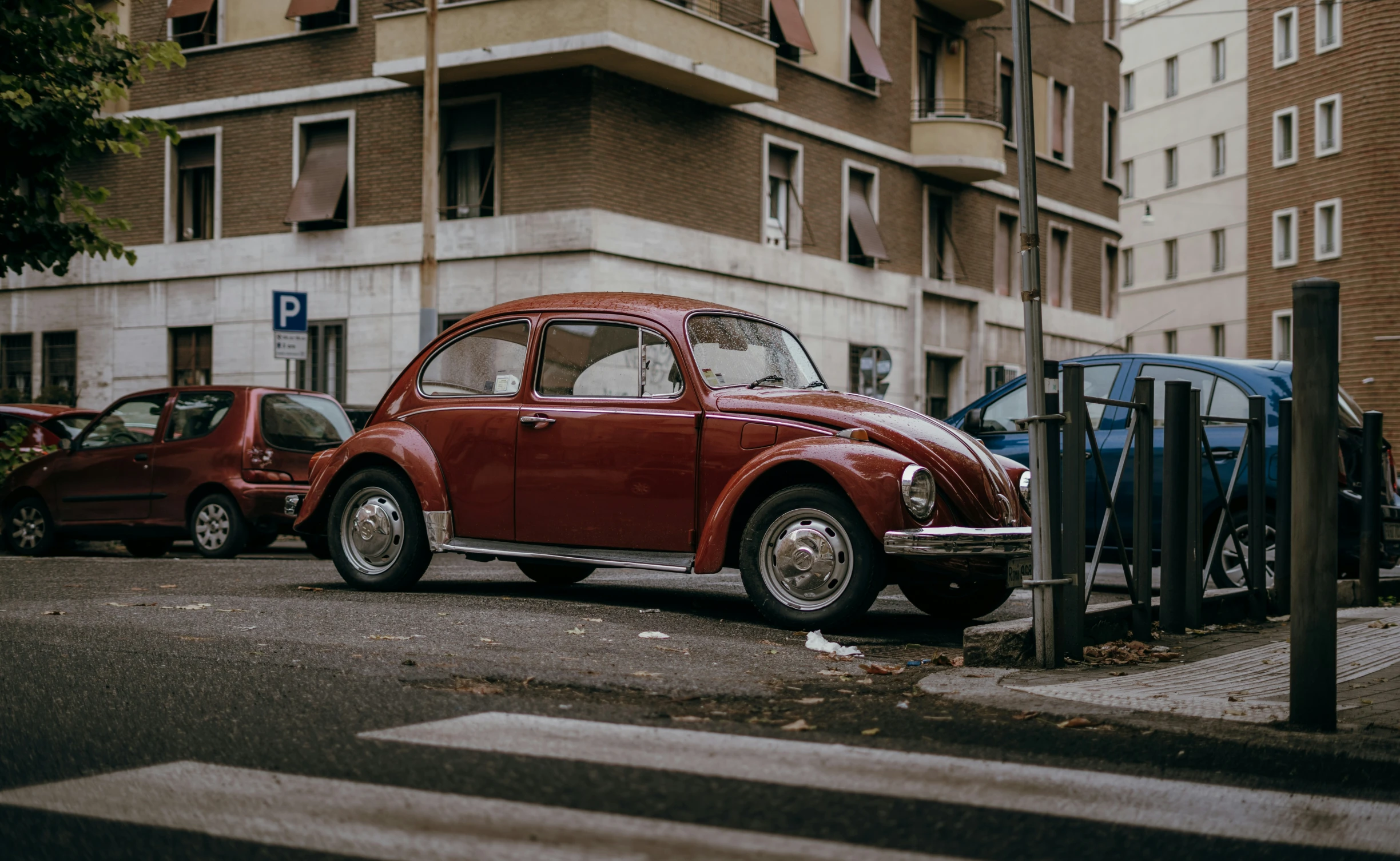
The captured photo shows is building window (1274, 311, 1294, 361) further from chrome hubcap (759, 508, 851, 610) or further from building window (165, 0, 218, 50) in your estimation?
chrome hubcap (759, 508, 851, 610)

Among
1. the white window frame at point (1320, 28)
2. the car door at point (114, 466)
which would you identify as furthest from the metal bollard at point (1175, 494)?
the white window frame at point (1320, 28)

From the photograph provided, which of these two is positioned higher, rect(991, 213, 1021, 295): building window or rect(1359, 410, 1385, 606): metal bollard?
rect(991, 213, 1021, 295): building window

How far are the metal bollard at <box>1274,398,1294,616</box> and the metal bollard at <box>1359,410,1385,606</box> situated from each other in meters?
1.17

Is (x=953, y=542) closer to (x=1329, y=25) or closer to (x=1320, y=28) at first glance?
(x=1329, y=25)

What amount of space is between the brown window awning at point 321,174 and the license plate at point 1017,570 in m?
19.8

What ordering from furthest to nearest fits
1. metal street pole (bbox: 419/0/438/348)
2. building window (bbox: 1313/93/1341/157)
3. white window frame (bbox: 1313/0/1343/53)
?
building window (bbox: 1313/93/1341/157) < white window frame (bbox: 1313/0/1343/53) < metal street pole (bbox: 419/0/438/348)

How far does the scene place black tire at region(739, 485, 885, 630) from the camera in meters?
7.79

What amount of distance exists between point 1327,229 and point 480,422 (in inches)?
1689

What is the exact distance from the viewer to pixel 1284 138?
4856 cm

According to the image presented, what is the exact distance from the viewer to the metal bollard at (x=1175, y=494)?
26.0 feet

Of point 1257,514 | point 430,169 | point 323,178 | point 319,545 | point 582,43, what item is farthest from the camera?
point 323,178

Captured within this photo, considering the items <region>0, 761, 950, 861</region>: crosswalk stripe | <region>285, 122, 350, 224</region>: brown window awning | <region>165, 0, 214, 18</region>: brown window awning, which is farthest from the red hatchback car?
<region>165, 0, 214, 18</region>: brown window awning

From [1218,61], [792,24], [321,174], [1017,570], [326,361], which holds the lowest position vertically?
[1017,570]

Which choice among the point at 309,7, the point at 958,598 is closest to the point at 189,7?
the point at 309,7
